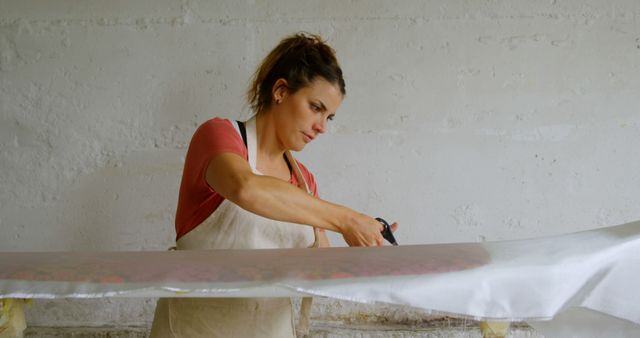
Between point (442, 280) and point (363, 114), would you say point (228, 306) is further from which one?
point (363, 114)

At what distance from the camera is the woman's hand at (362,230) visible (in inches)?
54.1

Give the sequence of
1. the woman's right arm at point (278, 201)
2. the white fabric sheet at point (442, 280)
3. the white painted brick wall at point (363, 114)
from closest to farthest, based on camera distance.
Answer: the white fabric sheet at point (442, 280)
the woman's right arm at point (278, 201)
the white painted brick wall at point (363, 114)

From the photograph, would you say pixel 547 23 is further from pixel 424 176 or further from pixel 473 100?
Answer: pixel 424 176

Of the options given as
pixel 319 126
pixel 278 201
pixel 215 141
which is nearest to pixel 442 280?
pixel 278 201

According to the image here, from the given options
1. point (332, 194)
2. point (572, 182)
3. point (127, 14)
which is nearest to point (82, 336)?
point (332, 194)

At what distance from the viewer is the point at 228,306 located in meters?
1.51

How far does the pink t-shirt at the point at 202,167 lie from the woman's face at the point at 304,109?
0.15m

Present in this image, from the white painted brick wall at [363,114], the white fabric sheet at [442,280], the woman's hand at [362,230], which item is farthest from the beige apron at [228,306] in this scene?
the white painted brick wall at [363,114]

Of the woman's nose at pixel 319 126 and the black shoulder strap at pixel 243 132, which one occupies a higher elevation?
the woman's nose at pixel 319 126

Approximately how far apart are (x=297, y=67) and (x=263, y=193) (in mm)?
495

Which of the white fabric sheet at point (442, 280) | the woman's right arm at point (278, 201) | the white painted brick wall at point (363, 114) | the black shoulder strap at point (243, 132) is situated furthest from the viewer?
the white painted brick wall at point (363, 114)

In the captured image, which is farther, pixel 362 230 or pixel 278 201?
pixel 362 230

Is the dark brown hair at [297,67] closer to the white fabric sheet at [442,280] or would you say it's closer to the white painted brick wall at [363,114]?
the white painted brick wall at [363,114]

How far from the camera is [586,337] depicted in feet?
3.55
